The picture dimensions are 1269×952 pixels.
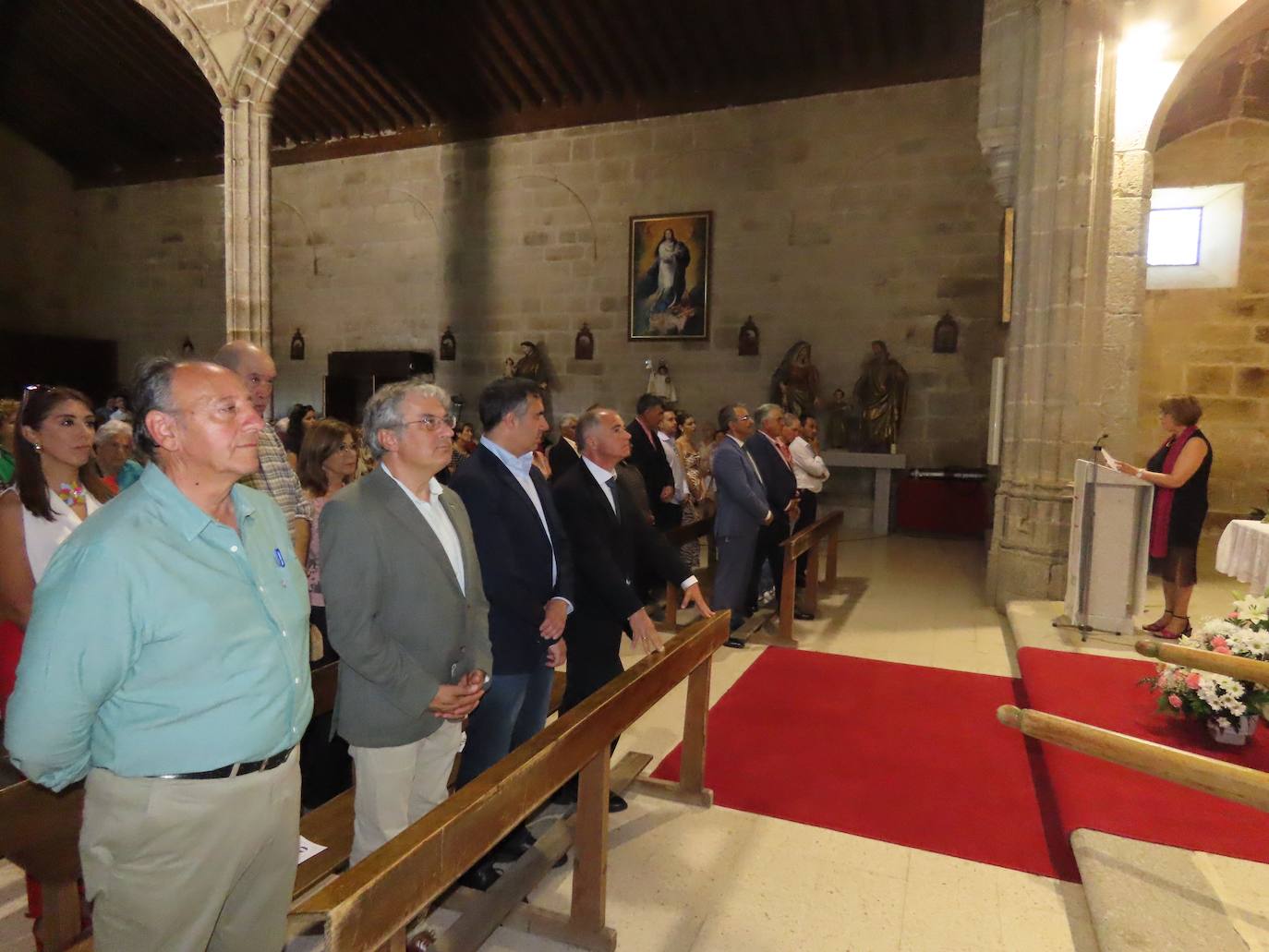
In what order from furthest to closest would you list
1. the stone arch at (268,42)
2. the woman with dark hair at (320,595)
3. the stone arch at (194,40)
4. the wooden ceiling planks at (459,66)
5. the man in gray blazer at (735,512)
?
the wooden ceiling planks at (459,66) → the stone arch at (194,40) → the stone arch at (268,42) → the man in gray blazer at (735,512) → the woman with dark hair at (320,595)

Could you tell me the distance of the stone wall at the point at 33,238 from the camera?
13.9 meters

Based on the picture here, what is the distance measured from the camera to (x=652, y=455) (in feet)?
19.7

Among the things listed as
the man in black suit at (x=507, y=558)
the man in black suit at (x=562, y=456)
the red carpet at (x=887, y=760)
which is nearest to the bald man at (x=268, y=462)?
the man in black suit at (x=507, y=558)

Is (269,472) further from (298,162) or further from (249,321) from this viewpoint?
(298,162)

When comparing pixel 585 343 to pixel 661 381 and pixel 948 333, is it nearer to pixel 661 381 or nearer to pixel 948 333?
pixel 661 381

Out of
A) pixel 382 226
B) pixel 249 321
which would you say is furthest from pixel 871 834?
pixel 382 226

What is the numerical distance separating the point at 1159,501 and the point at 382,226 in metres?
11.1

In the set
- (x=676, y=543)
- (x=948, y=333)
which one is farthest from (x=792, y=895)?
(x=948, y=333)

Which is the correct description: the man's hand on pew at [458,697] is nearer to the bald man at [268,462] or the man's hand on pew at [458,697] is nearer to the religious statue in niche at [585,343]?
the bald man at [268,462]

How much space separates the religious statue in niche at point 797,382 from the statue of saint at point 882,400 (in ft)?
2.07

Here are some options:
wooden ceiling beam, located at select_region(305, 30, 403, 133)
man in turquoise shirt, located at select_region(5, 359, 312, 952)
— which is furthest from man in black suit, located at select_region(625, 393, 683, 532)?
wooden ceiling beam, located at select_region(305, 30, 403, 133)

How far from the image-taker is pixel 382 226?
12.8m

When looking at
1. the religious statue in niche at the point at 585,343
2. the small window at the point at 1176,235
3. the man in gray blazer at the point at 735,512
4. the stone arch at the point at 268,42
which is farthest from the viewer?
the religious statue in niche at the point at 585,343

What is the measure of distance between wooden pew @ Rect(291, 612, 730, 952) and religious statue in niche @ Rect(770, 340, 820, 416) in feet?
23.6
